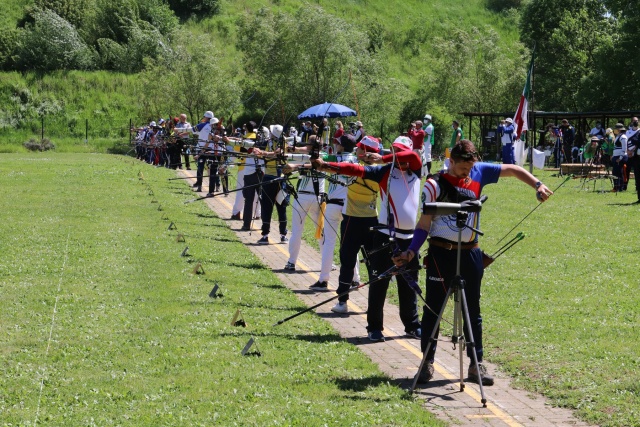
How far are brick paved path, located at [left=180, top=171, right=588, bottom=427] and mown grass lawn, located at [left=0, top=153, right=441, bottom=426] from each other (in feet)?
0.82

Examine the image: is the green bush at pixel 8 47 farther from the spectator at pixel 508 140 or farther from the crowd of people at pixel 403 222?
the crowd of people at pixel 403 222

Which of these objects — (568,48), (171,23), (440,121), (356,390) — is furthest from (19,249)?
(171,23)

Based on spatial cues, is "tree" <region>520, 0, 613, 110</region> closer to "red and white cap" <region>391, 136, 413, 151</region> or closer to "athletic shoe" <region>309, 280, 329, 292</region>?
"athletic shoe" <region>309, 280, 329, 292</region>

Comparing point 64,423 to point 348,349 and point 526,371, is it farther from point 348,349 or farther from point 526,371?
point 526,371

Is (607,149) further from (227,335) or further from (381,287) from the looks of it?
(227,335)

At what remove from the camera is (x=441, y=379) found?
9.36 metres

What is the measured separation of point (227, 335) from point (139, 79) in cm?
6348

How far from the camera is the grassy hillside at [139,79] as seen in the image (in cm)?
7338

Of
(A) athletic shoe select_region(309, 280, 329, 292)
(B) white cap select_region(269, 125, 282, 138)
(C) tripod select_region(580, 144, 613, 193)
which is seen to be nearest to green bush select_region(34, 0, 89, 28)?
(C) tripod select_region(580, 144, 613, 193)

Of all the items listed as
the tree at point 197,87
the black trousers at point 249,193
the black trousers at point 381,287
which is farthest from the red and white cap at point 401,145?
the tree at point 197,87

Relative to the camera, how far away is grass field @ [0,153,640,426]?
801 cm

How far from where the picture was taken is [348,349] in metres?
10.4

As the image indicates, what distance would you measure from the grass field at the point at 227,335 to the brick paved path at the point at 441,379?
0.20 m

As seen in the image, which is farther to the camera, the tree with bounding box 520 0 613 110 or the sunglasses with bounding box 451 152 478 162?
the tree with bounding box 520 0 613 110
